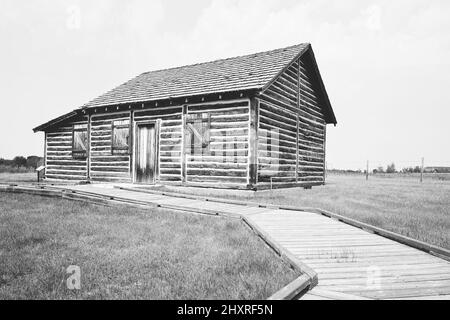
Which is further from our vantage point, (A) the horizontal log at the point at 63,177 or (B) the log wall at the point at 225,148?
(A) the horizontal log at the point at 63,177

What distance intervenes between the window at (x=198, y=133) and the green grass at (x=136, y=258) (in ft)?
18.5

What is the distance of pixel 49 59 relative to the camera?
142 ft

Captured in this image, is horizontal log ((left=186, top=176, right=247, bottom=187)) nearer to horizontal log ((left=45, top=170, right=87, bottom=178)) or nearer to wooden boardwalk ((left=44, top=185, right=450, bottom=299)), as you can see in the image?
wooden boardwalk ((left=44, top=185, right=450, bottom=299))

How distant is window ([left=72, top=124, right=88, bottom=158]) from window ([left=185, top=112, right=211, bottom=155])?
6.19 m

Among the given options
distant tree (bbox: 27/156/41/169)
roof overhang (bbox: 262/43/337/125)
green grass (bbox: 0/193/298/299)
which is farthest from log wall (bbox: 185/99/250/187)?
distant tree (bbox: 27/156/41/169)

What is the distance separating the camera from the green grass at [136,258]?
327 centimetres

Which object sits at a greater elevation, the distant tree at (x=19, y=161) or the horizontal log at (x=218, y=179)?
the distant tree at (x=19, y=161)

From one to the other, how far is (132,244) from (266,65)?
1076cm

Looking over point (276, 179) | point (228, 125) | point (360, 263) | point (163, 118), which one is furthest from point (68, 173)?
point (360, 263)

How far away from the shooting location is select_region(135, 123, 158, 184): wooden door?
14102 mm

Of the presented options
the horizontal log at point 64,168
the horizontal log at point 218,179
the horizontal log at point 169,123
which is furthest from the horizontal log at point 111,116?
the horizontal log at point 218,179

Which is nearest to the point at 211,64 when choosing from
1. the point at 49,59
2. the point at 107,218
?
the point at 107,218

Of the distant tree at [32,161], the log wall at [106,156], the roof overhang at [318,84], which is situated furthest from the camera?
the distant tree at [32,161]

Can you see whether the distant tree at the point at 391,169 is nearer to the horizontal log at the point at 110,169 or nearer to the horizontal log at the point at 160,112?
the horizontal log at the point at 160,112
